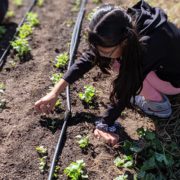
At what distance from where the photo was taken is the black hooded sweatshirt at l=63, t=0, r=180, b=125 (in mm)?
Result: 3271

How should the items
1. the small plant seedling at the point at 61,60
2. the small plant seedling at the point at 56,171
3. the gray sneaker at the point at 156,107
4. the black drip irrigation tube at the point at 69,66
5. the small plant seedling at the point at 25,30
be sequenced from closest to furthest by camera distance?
the small plant seedling at the point at 56,171 → the black drip irrigation tube at the point at 69,66 → the gray sneaker at the point at 156,107 → the small plant seedling at the point at 61,60 → the small plant seedling at the point at 25,30

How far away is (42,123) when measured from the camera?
13.1 feet

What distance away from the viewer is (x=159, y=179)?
3.31 m

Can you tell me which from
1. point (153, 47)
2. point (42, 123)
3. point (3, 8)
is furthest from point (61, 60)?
point (3, 8)

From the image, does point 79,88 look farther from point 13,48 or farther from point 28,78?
point 13,48

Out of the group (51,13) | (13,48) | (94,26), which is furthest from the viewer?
(51,13)

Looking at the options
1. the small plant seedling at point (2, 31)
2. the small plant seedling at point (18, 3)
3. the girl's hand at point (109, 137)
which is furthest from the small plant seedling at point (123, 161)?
the small plant seedling at point (18, 3)

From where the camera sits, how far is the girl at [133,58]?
2.92 metres

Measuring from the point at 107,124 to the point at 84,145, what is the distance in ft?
0.96

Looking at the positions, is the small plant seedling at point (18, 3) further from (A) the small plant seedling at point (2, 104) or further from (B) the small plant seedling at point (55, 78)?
(A) the small plant seedling at point (2, 104)

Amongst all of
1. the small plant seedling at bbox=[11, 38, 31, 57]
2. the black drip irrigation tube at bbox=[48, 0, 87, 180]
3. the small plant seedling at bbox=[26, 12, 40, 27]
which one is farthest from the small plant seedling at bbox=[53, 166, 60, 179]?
the small plant seedling at bbox=[26, 12, 40, 27]

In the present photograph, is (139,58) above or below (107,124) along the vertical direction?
above

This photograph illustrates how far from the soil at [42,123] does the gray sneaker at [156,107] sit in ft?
0.29

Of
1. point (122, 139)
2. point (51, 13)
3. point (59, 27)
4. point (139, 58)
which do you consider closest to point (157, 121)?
point (122, 139)
